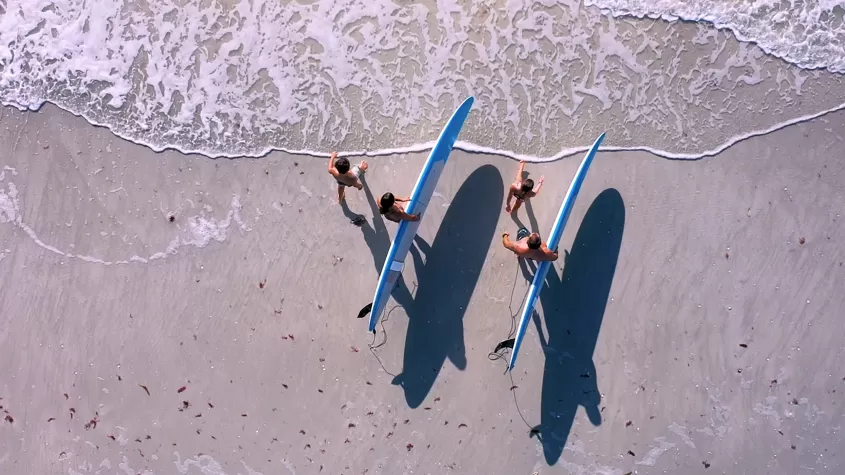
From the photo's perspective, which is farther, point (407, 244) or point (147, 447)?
point (147, 447)

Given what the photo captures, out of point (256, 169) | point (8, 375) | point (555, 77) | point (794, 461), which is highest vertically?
point (555, 77)

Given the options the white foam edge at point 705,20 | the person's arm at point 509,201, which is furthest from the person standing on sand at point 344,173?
the white foam edge at point 705,20

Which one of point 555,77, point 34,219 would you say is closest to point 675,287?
point 555,77

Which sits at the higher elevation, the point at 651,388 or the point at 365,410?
the point at 651,388

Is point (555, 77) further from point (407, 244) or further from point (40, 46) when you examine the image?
point (40, 46)

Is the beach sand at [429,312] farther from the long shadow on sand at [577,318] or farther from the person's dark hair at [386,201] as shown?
the person's dark hair at [386,201]
